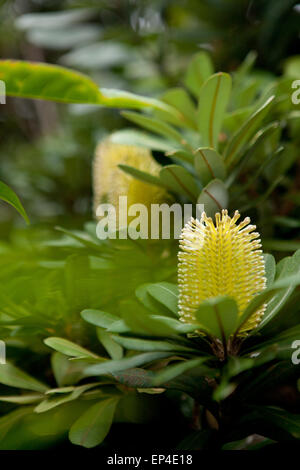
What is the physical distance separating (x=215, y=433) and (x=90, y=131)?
79 cm

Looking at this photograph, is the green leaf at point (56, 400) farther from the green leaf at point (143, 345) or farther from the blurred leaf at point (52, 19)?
the blurred leaf at point (52, 19)

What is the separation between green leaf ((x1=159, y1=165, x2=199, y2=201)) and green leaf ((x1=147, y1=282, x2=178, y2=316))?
0.38ft

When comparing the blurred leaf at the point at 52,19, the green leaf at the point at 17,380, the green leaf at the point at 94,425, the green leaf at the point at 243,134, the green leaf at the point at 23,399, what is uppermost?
the blurred leaf at the point at 52,19

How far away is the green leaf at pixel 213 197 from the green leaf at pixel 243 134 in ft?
0.18

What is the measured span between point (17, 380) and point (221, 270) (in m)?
0.20

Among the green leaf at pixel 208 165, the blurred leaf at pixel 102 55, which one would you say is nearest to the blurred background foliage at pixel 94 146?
the blurred leaf at pixel 102 55

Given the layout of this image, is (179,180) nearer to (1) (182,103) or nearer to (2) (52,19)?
(1) (182,103)

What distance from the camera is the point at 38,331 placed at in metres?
0.40

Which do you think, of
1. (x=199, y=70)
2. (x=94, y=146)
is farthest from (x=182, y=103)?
(x=94, y=146)

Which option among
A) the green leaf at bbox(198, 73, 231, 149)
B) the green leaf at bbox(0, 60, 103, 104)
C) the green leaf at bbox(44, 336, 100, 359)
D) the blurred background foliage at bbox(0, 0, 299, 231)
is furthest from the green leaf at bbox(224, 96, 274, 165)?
the blurred background foliage at bbox(0, 0, 299, 231)

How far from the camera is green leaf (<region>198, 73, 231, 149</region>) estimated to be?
40cm

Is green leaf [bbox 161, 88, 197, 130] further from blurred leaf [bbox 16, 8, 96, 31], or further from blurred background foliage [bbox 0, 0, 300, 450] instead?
blurred leaf [bbox 16, 8, 96, 31]

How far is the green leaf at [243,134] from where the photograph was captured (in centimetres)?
39
